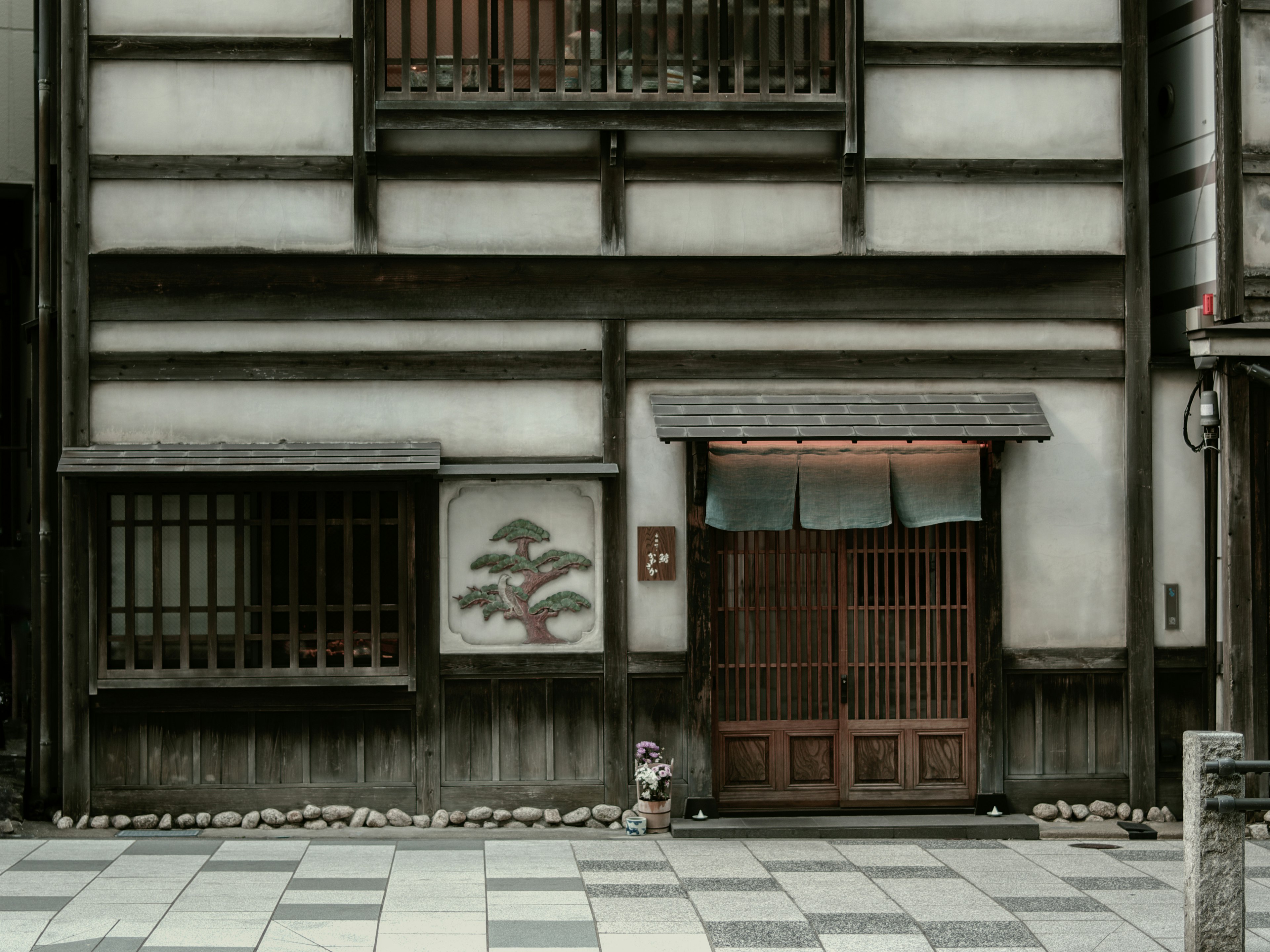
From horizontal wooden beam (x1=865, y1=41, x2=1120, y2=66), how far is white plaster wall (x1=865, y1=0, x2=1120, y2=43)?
0.08 meters

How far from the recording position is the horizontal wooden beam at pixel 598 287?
11.3 meters

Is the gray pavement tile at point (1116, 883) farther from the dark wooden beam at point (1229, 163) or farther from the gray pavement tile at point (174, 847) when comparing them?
the gray pavement tile at point (174, 847)

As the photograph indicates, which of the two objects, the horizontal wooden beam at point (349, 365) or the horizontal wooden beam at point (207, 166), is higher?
→ the horizontal wooden beam at point (207, 166)

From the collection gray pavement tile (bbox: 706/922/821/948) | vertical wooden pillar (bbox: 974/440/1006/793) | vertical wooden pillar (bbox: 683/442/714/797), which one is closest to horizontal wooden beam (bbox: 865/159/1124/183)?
vertical wooden pillar (bbox: 974/440/1006/793)

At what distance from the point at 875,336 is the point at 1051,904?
5130mm

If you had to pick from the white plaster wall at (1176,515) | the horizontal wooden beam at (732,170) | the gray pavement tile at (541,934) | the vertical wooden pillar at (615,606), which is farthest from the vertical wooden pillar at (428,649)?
the white plaster wall at (1176,515)

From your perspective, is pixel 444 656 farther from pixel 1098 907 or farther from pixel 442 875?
pixel 1098 907

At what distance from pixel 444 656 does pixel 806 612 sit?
3.30 metres

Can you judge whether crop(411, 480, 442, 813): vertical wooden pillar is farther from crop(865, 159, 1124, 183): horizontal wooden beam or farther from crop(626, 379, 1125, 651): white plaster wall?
crop(865, 159, 1124, 183): horizontal wooden beam

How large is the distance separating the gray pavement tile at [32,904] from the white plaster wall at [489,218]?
5.85 meters

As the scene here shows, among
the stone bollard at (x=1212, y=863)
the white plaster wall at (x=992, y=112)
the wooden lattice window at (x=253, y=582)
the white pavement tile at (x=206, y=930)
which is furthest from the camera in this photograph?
the white plaster wall at (x=992, y=112)

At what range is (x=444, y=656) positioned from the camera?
11.4 metres

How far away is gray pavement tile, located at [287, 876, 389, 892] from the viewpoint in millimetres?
9180

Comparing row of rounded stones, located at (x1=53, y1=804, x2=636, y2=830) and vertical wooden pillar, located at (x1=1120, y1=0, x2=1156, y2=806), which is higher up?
vertical wooden pillar, located at (x1=1120, y1=0, x2=1156, y2=806)
